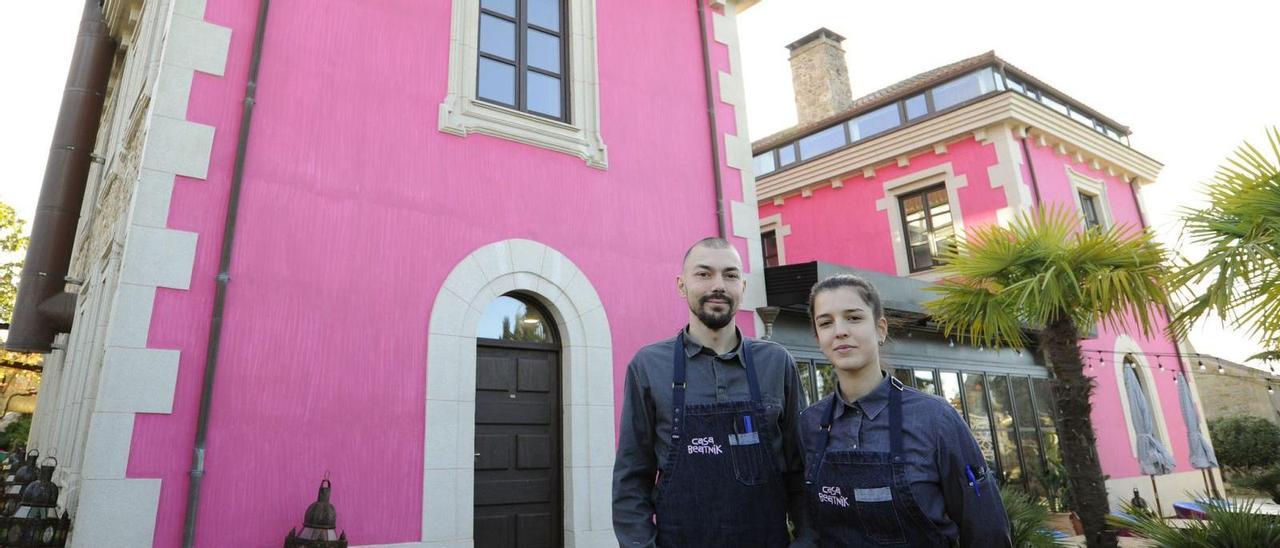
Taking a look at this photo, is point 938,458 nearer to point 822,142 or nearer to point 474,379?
point 474,379

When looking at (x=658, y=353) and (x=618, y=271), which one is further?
(x=618, y=271)

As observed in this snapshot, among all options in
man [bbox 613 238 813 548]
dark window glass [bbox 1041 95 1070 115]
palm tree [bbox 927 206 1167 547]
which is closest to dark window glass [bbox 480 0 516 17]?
man [bbox 613 238 813 548]

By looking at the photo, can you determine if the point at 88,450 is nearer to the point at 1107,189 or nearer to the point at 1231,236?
the point at 1231,236

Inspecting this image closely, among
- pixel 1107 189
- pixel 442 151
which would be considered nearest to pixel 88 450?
pixel 442 151

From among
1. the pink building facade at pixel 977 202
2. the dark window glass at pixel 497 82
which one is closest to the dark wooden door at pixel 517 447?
the dark window glass at pixel 497 82

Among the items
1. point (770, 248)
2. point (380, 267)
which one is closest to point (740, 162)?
point (380, 267)

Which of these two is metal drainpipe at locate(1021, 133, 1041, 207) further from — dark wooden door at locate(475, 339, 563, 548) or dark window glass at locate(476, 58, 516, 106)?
dark wooden door at locate(475, 339, 563, 548)

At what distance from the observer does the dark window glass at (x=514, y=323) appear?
6062 millimetres

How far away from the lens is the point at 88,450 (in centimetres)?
419

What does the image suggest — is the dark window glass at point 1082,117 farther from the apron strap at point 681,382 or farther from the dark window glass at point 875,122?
the apron strap at point 681,382

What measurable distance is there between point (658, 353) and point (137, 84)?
24.5ft

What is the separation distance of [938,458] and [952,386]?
9892 millimetres

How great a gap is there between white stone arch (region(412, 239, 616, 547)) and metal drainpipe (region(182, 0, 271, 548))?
148cm

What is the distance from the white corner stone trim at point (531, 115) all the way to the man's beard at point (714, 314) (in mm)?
4309
